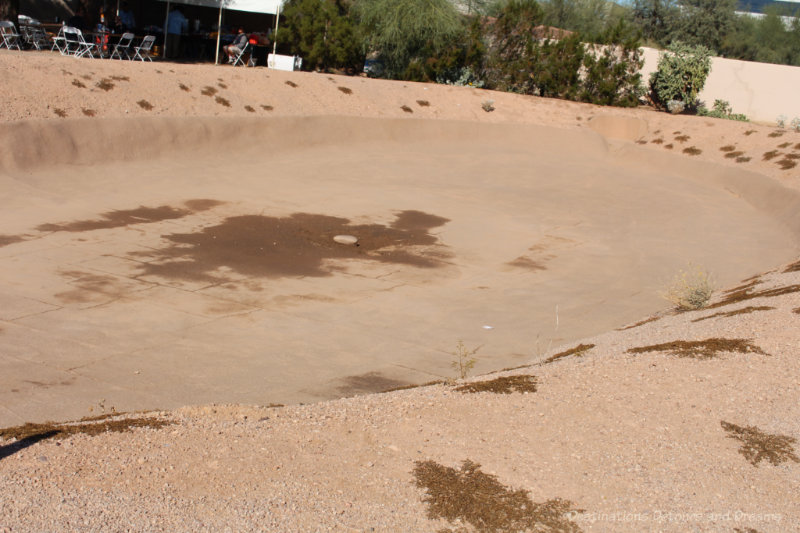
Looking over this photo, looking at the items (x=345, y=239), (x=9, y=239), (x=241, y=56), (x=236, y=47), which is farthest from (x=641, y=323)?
(x=241, y=56)

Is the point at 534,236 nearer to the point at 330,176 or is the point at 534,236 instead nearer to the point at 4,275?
the point at 330,176

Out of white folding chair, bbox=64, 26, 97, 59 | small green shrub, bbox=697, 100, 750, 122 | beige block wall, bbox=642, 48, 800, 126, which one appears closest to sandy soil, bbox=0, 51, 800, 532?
white folding chair, bbox=64, 26, 97, 59

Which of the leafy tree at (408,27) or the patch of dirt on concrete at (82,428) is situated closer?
the patch of dirt on concrete at (82,428)

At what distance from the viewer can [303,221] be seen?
19.1 meters

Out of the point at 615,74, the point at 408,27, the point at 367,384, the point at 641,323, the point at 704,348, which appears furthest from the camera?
the point at 615,74

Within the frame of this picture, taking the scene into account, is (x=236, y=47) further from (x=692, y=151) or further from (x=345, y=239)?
(x=692, y=151)

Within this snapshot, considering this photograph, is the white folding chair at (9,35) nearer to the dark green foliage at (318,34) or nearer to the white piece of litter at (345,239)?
the dark green foliage at (318,34)

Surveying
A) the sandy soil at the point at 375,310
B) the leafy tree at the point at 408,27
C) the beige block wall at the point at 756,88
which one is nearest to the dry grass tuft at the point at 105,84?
the sandy soil at the point at 375,310

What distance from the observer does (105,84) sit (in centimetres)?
2467

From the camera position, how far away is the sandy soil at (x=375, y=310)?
5.75 meters

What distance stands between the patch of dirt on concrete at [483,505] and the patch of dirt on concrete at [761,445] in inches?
73.4

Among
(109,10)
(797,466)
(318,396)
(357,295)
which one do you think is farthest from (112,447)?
(109,10)

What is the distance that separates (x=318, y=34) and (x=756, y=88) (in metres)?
20.8

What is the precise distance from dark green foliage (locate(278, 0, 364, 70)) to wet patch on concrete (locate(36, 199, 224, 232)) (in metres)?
17.2
